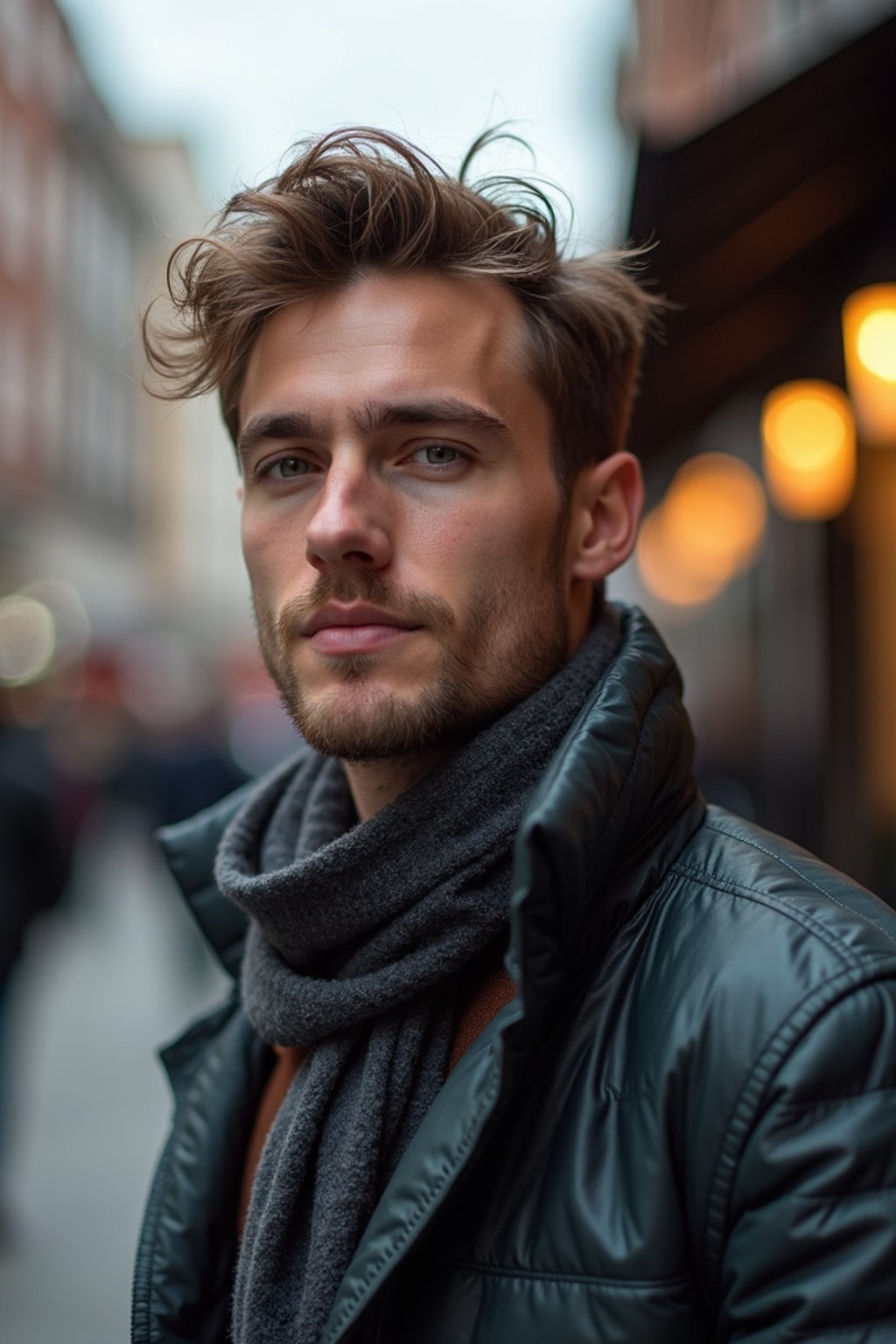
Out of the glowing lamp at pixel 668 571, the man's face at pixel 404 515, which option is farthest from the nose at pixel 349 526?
the glowing lamp at pixel 668 571

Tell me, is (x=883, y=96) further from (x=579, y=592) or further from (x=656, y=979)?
(x=656, y=979)

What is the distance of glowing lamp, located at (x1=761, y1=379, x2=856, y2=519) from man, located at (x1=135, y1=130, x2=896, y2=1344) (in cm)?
442

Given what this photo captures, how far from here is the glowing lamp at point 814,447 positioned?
630 cm

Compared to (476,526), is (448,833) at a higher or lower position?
lower

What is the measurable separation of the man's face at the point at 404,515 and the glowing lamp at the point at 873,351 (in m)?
3.42

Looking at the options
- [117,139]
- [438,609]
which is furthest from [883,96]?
[117,139]

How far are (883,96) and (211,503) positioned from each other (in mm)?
61712

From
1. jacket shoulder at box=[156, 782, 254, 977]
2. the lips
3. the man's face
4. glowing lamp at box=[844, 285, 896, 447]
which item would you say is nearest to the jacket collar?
the man's face

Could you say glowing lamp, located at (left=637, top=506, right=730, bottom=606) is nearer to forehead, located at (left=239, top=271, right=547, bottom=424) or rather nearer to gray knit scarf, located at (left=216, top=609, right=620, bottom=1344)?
forehead, located at (left=239, top=271, right=547, bottom=424)

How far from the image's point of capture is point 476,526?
1.85 m

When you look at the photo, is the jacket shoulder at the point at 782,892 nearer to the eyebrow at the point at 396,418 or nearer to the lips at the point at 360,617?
the lips at the point at 360,617

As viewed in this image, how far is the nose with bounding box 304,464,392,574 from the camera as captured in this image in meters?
1.78

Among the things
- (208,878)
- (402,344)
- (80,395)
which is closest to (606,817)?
(402,344)

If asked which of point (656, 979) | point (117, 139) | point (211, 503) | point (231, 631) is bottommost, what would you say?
point (656, 979)
